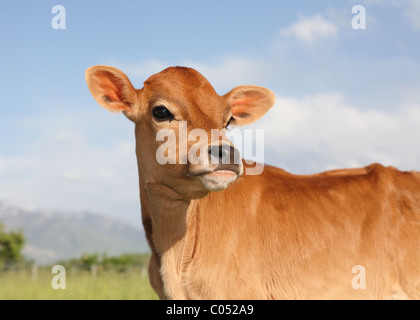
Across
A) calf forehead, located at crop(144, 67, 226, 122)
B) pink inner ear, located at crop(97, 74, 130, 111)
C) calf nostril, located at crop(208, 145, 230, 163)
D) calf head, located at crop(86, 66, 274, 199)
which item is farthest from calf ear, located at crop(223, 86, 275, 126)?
calf nostril, located at crop(208, 145, 230, 163)

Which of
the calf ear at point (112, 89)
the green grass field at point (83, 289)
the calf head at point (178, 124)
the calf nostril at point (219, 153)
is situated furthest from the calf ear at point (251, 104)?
the green grass field at point (83, 289)

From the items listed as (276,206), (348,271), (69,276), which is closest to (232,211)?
(276,206)

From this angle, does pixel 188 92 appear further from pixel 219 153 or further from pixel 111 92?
pixel 111 92

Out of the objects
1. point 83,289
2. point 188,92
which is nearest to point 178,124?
point 188,92

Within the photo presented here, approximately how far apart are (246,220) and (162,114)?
186 cm

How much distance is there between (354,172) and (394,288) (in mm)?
1993

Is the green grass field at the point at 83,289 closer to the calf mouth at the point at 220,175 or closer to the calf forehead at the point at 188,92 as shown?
the calf forehead at the point at 188,92

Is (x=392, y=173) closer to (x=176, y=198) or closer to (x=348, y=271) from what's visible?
(x=348, y=271)

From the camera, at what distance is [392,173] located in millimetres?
7695

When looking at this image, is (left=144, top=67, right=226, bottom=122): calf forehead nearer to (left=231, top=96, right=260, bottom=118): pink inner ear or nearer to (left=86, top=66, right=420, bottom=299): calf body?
(left=86, top=66, right=420, bottom=299): calf body

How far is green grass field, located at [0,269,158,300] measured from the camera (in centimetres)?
1479

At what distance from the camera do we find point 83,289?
51.3 feet

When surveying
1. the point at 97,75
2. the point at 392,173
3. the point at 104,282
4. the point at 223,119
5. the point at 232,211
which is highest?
the point at 97,75

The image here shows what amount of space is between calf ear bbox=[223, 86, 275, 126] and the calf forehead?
867 mm
